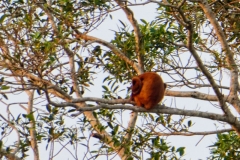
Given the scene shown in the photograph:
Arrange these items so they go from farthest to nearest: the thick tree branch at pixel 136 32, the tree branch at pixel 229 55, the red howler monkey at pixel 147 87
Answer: the thick tree branch at pixel 136 32 < the red howler monkey at pixel 147 87 < the tree branch at pixel 229 55

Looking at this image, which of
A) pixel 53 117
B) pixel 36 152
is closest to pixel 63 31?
pixel 53 117

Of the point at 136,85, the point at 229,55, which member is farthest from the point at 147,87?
the point at 229,55

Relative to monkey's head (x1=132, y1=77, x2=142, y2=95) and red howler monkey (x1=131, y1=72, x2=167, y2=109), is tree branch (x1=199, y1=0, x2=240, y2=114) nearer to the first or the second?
red howler monkey (x1=131, y1=72, x2=167, y2=109)

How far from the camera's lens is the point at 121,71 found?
22.6ft

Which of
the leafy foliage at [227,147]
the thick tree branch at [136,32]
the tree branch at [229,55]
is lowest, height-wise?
the leafy foliage at [227,147]

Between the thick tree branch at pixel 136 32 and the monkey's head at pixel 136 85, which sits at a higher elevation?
the thick tree branch at pixel 136 32

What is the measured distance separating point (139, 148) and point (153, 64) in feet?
3.21

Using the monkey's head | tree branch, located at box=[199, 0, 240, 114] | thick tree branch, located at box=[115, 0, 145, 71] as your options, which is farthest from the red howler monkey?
tree branch, located at box=[199, 0, 240, 114]

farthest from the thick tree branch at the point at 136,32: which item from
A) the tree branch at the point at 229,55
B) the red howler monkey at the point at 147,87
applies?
the tree branch at the point at 229,55

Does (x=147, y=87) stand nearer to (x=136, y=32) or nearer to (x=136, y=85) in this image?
(x=136, y=85)

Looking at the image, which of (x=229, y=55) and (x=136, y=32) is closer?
(x=229, y=55)

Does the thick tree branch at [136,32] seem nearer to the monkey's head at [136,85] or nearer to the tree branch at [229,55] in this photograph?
the monkey's head at [136,85]

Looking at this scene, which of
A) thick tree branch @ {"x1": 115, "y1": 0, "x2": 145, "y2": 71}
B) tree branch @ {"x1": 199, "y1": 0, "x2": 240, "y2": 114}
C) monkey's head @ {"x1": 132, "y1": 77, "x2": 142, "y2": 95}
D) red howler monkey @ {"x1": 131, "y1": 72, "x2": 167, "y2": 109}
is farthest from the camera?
thick tree branch @ {"x1": 115, "y1": 0, "x2": 145, "y2": 71}

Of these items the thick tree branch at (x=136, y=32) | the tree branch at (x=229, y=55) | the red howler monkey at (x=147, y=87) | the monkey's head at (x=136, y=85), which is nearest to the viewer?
the tree branch at (x=229, y=55)
